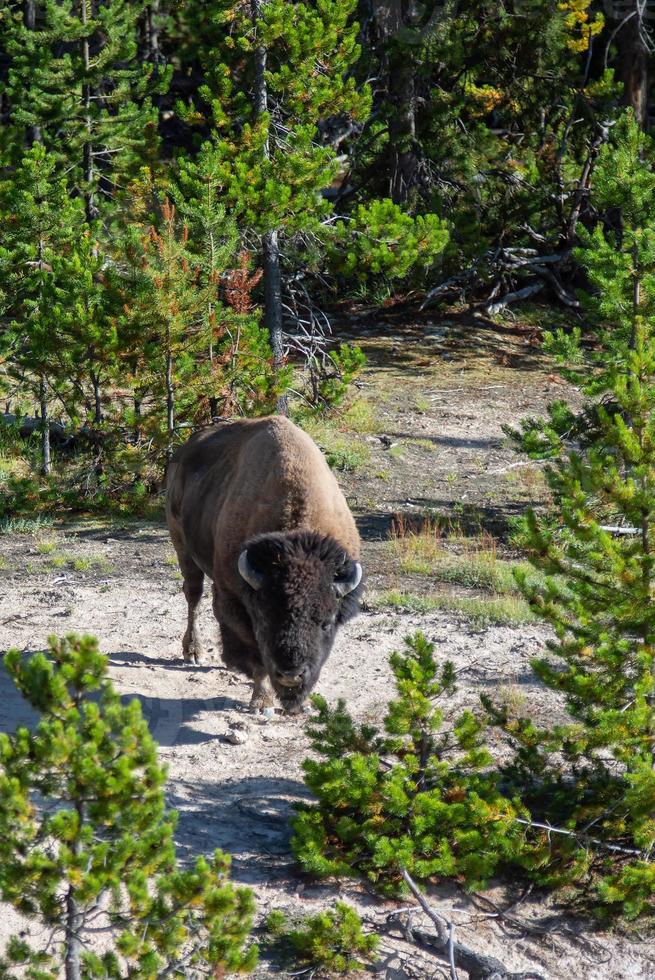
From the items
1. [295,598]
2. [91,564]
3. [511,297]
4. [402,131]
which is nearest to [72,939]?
[295,598]

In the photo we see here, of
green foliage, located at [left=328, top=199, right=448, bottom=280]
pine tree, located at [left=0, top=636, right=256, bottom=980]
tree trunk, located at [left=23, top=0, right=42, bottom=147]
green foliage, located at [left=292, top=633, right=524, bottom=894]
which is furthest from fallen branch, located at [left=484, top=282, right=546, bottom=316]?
pine tree, located at [left=0, top=636, right=256, bottom=980]

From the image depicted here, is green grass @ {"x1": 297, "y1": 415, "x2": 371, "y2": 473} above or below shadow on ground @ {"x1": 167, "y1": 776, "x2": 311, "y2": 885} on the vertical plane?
below

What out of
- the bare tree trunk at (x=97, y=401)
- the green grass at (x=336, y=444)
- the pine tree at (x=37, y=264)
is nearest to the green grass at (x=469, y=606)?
the green grass at (x=336, y=444)

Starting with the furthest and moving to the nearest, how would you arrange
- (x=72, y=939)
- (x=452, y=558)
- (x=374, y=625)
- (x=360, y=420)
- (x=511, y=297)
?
1. (x=511, y=297)
2. (x=360, y=420)
3. (x=452, y=558)
4. (x=374, y=625)
5. (x=72, y=939)

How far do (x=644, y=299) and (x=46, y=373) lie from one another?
7140 millimetres

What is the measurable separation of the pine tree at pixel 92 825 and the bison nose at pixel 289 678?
7.20 ft

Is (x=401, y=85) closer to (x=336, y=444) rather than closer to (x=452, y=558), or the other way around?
(x=336, y=444)

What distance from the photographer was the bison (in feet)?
21.0

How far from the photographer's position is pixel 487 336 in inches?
810

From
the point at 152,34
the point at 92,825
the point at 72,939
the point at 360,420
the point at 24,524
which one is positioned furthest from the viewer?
the point at 152,34

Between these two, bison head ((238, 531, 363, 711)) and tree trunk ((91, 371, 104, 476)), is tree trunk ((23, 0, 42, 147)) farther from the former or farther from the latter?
bison head ((238, 531, 363, 711))

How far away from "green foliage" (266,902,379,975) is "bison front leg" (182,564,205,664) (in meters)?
3.77

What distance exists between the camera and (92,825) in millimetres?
3883

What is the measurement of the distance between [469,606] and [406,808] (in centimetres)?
443
